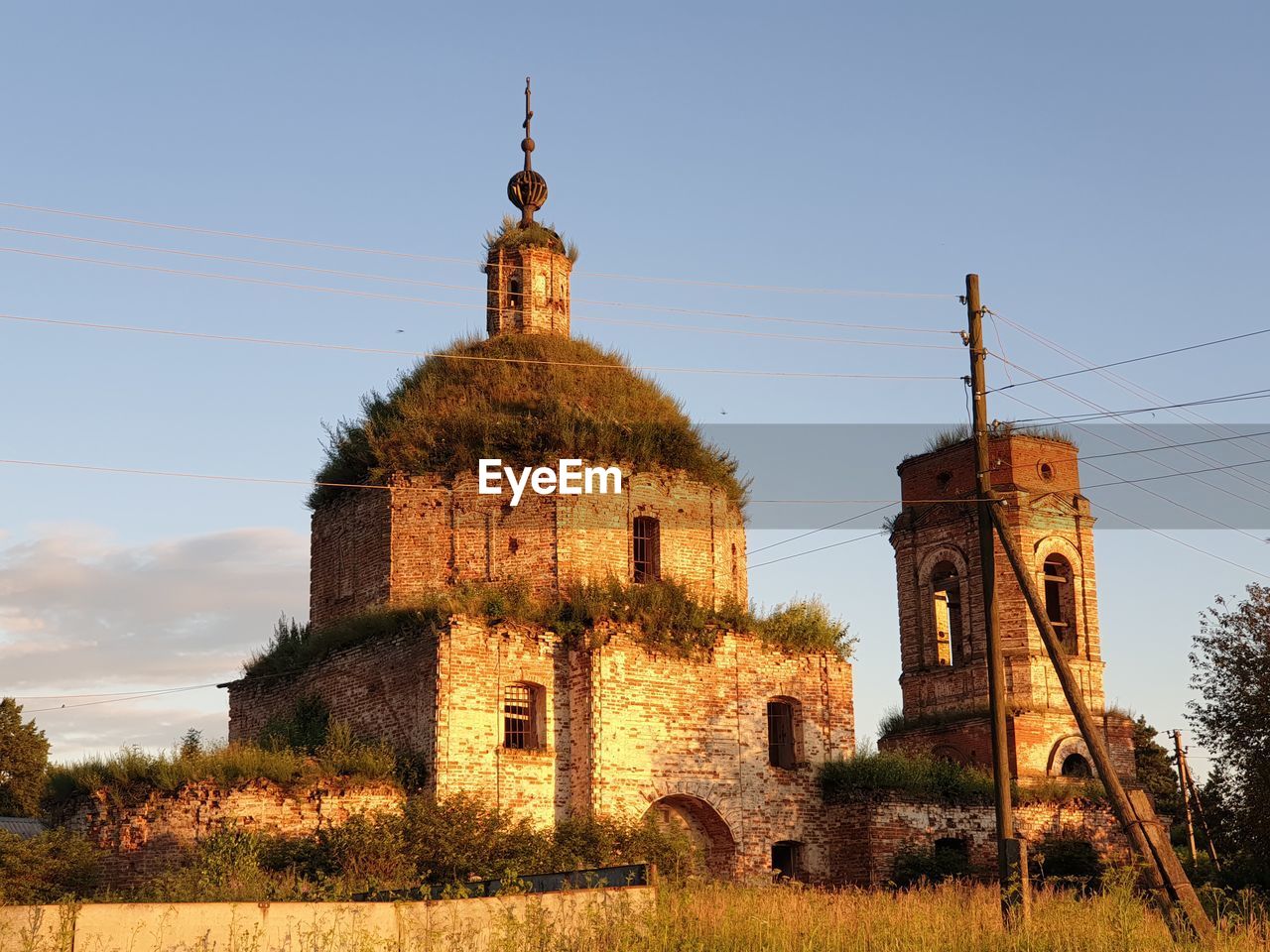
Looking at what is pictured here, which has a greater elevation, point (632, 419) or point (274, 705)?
point (632, 419)

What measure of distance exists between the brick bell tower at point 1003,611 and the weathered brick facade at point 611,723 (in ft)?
13.9

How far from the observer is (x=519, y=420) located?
24.7 meters

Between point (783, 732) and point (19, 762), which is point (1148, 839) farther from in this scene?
point (19, 762)

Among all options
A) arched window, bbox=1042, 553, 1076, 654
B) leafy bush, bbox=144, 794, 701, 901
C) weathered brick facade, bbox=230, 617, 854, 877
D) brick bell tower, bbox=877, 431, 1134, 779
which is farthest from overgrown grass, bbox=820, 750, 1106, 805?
leafy bush, bbox=144, 794, 701, 901

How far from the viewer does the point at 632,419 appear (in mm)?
25719

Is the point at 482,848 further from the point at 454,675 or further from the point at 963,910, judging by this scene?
the point at 963,910

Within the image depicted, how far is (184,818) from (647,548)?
356 inches

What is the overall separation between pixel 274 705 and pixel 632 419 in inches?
313

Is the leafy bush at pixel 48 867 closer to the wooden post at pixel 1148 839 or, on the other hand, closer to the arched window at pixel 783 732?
the arched window at pixel 783 732

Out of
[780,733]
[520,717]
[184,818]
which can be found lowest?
[184,818]

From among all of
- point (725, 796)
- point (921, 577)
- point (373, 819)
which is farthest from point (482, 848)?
point (921, 577)

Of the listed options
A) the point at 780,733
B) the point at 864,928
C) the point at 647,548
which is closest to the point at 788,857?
the point at 780,733

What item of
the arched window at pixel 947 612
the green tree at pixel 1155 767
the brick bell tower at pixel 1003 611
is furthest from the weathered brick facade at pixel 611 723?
the green tree at pixel 1155 767

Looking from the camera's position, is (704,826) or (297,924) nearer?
(297,924)
